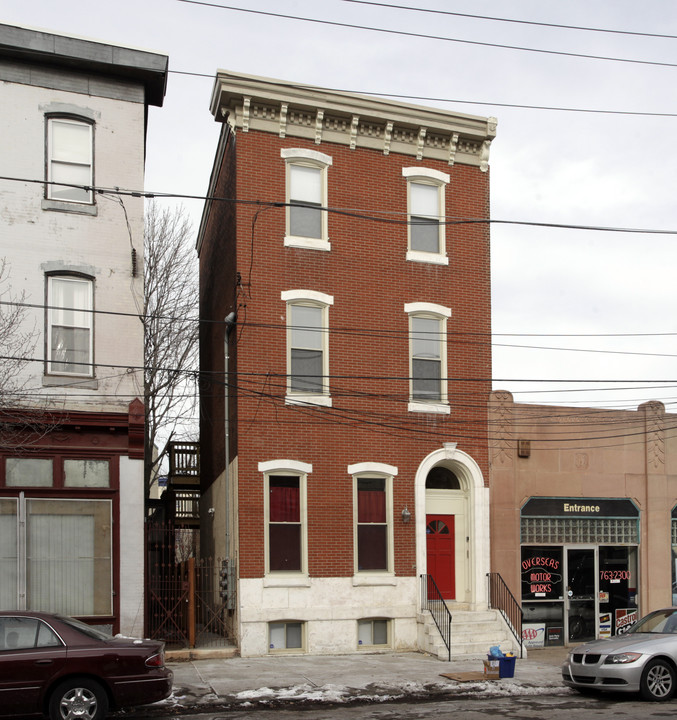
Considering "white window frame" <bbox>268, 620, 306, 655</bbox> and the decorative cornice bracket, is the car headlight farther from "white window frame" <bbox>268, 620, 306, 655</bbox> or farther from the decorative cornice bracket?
the decorative cornice bracket

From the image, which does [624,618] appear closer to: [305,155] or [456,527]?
[456,527]

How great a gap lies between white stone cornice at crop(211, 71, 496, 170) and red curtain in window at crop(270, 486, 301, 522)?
786 centimetres

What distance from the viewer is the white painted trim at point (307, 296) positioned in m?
A: 20.2

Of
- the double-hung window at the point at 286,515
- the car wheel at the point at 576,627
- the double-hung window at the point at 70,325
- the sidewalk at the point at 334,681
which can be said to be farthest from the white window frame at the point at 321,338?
the car wheel at the point at 576,627

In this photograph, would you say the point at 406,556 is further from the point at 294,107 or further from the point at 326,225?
the point at 294,107

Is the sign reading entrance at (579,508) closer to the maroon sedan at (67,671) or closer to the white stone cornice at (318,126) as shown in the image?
the white stone cornice at (318,126)

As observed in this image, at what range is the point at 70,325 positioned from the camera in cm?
1834

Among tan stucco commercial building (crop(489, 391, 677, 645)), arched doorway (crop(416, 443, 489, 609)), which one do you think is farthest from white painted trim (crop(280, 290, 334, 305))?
tan stucco commercial building (crop(489, 391, 677, 645))

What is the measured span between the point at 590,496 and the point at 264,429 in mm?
8420

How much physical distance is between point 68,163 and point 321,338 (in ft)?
21.1

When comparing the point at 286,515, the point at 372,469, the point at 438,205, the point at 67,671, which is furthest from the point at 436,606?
the point at 67,671

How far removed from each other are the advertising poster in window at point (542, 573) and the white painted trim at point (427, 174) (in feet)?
29.3

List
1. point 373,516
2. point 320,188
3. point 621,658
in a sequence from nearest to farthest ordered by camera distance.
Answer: point 621,658 → point 373,516 → point 320,188

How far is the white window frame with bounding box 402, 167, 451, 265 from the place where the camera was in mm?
21562
